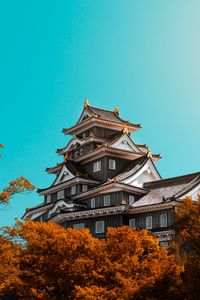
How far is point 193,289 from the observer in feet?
76.7

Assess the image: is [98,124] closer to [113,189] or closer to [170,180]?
[113,189]

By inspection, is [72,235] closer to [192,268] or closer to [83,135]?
[192,268]

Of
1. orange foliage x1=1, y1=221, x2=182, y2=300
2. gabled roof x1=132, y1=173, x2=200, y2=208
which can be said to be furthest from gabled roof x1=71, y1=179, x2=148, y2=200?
orange foliage x1=1, y1=221, x2=182, y2=300

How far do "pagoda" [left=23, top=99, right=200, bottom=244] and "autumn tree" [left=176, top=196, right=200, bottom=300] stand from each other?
1373 cm

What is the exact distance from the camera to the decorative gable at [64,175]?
169 ft

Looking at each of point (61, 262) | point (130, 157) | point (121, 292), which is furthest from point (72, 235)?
point (130, 157)

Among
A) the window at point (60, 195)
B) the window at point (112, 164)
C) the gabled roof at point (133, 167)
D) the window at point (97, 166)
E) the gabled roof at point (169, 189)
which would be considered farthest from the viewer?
the window at point (60, 195)

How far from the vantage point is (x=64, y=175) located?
52562 millimetres

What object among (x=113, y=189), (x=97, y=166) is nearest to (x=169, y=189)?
(x=113, y=189)

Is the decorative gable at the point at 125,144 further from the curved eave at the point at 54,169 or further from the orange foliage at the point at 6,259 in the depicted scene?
the orange foliage at the point at 6,259

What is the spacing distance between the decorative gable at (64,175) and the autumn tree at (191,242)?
24.4 meters

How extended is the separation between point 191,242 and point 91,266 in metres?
7.42

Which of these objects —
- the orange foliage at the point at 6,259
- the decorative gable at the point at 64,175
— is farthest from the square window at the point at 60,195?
the orange foliage at the point at 6,259

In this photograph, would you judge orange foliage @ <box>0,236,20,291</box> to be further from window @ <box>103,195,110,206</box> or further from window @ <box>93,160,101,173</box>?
window @ <box>93,160,101,173</box>
